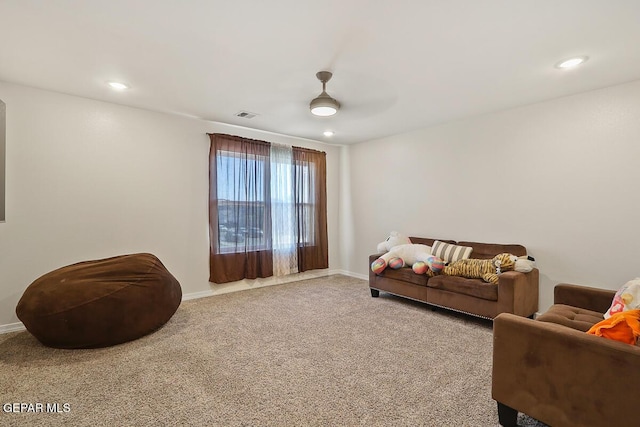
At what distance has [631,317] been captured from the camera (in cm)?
150

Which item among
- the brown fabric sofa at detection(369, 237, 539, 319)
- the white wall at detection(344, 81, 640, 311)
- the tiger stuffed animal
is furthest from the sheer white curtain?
the tiger stuffed animal

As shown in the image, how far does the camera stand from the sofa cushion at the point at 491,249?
3.53m

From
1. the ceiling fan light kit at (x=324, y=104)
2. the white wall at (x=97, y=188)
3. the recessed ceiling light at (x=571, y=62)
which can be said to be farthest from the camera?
the white wall at (x=97, y=188)

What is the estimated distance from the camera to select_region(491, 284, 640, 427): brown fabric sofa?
1.34 metres

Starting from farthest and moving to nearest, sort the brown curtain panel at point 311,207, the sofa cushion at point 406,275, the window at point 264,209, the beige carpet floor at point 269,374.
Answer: the brown curtain panel at point 311,207, the window at point 264,209, the sofa cushion at point 406,275, the beige carpet floor at point 269,374

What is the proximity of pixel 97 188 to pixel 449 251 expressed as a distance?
4.38 meters

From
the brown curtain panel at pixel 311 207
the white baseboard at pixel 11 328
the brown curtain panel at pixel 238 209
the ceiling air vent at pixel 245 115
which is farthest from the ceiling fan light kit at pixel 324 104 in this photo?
the white baseboard at pixel 11 328

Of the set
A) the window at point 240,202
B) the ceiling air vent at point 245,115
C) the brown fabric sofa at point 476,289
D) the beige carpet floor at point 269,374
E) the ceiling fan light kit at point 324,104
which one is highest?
the ceiling air vent at point 245,115

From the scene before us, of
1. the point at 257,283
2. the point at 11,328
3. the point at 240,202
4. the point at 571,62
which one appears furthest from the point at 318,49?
the point at 11,328

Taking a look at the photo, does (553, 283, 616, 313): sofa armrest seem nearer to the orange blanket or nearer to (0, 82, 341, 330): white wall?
the orange blanket

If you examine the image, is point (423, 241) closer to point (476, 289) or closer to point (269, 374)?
point (476, 289)

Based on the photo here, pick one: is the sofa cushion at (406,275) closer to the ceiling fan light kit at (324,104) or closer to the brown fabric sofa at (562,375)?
the brown fabric sofa at (562,375)

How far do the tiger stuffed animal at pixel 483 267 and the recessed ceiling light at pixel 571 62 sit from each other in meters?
1.87

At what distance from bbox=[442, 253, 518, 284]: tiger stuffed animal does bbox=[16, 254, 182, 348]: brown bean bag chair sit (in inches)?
127
